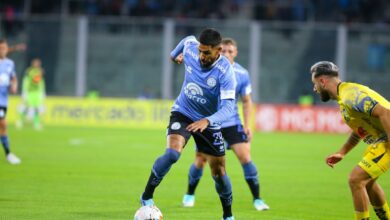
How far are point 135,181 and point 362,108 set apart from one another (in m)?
7.72

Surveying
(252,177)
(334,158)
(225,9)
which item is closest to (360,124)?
(334,158)

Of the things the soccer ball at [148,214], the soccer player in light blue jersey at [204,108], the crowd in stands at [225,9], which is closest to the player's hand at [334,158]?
the soccer player in light blue jersey at [204,108]

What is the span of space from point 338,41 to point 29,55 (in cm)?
1406

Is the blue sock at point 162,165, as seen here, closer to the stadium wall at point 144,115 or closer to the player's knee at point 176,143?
the player's knee at point 176,143

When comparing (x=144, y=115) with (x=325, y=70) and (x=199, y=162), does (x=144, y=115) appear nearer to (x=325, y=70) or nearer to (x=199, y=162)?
(x=199, y=162)

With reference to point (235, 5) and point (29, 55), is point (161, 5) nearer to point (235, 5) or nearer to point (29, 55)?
point (235, 5)

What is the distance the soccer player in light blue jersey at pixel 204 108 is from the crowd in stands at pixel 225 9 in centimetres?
2802

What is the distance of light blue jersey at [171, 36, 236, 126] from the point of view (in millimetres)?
10203

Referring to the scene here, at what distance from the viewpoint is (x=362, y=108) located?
886cm

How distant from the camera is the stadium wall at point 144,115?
1337 inches

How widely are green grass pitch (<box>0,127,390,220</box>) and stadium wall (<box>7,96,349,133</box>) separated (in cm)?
617

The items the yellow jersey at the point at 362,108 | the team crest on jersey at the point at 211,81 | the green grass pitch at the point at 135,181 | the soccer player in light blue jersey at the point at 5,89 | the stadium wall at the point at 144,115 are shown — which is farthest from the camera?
the stadium wall at the point at 144,115

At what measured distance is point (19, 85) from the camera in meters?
36.5

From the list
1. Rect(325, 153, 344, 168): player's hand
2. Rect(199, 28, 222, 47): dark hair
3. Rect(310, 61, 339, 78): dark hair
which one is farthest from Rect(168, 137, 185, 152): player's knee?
Rect(310, 61, 339, 78): dark hair
